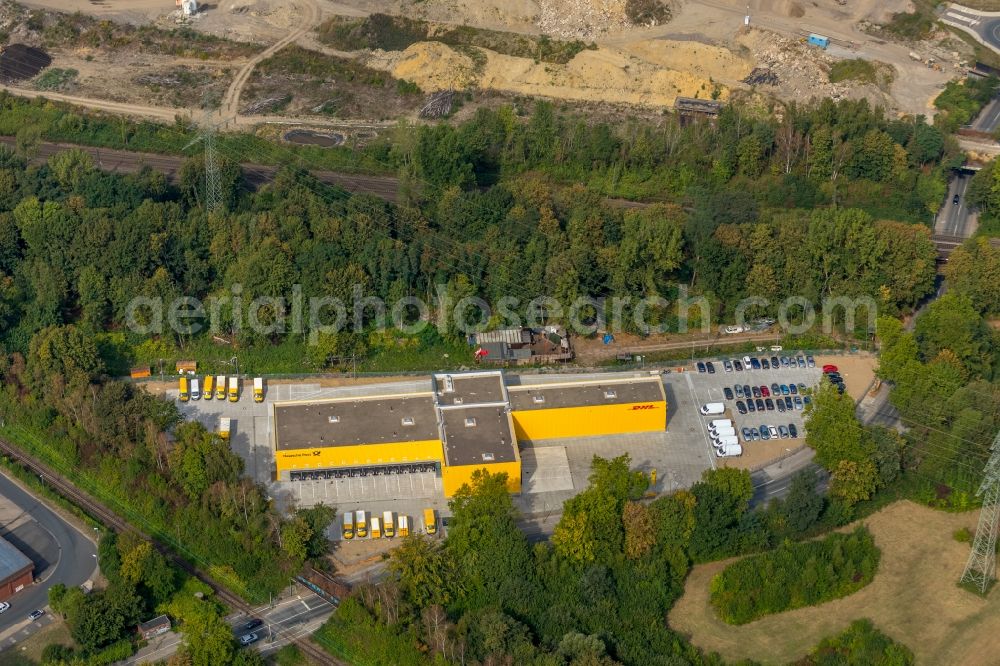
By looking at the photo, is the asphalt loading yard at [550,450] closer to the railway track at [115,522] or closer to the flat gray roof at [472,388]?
the flat gray roof at [472,388]

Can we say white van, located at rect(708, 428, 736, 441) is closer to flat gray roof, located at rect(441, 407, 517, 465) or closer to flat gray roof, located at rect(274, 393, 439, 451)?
flat gray roof, located at rect(441, 407, 517, 465)

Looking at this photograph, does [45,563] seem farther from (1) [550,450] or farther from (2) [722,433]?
(2) [722,433]

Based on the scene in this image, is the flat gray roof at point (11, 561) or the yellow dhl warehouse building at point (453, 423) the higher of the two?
the yellow dhl warehouse building at point (453, 423)

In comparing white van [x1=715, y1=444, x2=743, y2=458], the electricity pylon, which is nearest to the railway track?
white van [x1=715, y1=444, x2=743, y2=458]

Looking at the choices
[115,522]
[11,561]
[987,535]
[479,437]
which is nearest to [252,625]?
[115,522]

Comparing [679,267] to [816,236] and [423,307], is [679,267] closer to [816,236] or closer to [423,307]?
[816,236]

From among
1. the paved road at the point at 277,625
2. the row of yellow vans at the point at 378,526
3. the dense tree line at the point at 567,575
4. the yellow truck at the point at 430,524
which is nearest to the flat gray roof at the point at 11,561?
the paved road at the point at 277,625
